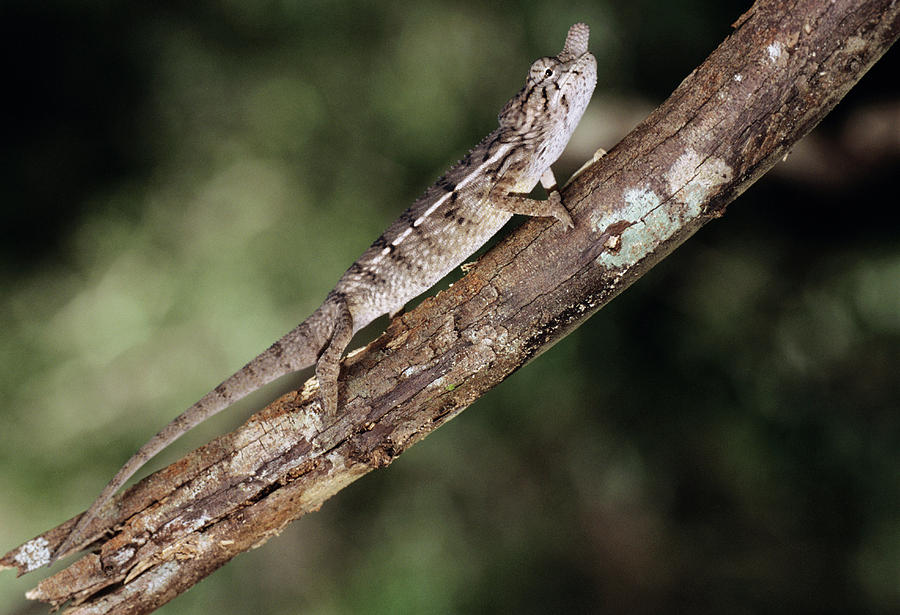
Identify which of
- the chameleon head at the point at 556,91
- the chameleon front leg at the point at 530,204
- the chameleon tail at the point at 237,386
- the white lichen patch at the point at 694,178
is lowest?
the white lichen patch at the point at 694,178

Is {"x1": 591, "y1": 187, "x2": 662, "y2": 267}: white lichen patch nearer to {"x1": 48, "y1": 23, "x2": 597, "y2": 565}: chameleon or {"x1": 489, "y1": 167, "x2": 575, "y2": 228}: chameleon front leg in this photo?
{"x1": 489, "y1": 167, "x2": 575, "y2": 228}: chameleon front leg

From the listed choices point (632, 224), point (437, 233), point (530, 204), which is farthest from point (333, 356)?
point (632, 224)

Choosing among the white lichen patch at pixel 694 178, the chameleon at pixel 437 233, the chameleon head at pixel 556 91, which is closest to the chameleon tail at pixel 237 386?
the chameleon at pixel 437 233

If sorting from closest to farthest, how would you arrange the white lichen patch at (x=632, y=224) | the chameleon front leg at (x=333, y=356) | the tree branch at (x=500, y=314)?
the tree branch at (x=500, y=314) < the white lichen patch at (x=632, y=224) < the chameleon front leg at (x=333, y=356)

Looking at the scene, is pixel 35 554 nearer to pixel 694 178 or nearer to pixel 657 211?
pixel 657 211

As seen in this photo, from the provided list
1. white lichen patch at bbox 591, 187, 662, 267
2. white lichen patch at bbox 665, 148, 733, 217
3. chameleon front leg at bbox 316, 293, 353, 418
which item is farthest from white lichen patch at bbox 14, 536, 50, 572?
white lichen patch at bbox 665, 148, 733, 217

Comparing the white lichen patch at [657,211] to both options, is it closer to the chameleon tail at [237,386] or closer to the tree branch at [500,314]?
the tree branch at [500,314]

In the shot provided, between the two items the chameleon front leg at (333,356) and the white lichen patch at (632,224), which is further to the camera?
the chameleon front leg at (333,356)
